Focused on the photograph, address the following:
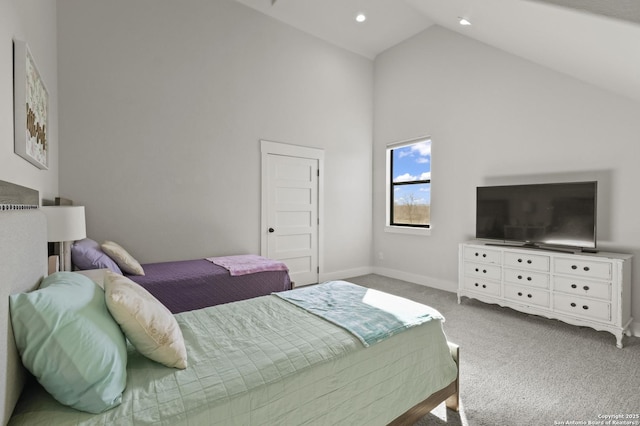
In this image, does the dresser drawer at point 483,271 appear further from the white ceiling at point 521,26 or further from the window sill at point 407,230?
the white ceiling at point 521,26

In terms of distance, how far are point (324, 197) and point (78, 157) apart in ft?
10.3

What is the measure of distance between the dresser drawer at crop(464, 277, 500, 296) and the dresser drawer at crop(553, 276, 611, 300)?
568mm

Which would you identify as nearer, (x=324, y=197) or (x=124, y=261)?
(x=124, y=261)

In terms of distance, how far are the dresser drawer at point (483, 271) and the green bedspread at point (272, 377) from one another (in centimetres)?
208

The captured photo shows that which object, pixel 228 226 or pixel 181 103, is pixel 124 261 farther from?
pixel 181 103

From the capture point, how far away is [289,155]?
454 centimetres

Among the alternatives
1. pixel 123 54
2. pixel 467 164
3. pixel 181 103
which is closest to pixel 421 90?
pixel 467 164

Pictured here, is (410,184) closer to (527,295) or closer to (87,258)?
(527,295)

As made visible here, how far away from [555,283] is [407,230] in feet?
7.08

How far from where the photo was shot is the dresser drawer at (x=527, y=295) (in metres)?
3.13

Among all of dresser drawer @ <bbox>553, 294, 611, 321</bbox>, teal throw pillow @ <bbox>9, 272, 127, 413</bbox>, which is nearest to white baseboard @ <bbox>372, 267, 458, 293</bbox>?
dresser drawer @ <bbox>553, 294, 611, 321</bbox>

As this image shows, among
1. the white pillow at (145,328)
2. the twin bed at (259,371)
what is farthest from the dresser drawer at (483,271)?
the white pillow at (145,328)

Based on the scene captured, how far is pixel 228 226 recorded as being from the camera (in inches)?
159

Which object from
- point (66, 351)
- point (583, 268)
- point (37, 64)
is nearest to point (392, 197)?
point (583, 268)
